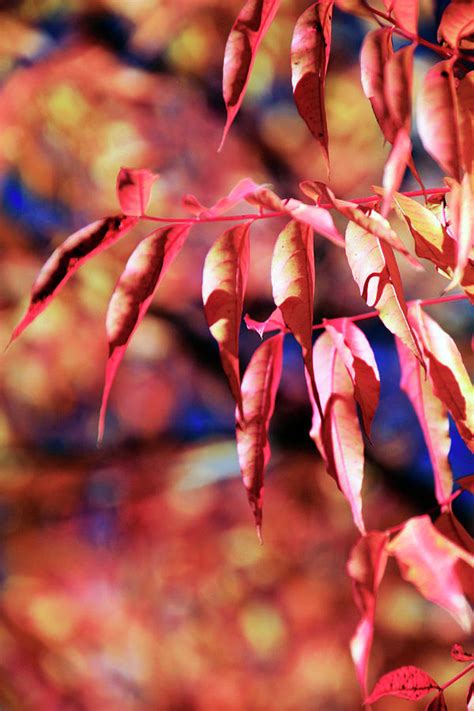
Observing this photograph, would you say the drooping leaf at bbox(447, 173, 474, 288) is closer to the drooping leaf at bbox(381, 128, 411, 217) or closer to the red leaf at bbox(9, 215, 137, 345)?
the drooping leaf at bbox(381, 128, 411, 217)

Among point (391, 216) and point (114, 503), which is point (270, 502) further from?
point (391, 216)

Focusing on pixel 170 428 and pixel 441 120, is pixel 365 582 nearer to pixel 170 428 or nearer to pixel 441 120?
pixel 441 120

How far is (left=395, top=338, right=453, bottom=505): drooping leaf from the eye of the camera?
0.42 m

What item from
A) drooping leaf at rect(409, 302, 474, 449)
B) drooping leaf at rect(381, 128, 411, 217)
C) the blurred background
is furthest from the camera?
the blurred background

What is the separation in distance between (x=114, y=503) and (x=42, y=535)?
0.36 feet

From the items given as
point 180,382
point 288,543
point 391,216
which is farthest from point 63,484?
point 391,216

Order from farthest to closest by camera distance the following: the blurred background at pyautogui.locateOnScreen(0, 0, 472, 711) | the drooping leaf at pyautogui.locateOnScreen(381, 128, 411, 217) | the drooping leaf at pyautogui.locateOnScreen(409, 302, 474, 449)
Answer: the blurred background at pyautogui.locateOnScreen(0, 0, 472, 711) → the drooping leaf at pyautogui.locateOnScreen(409, 302, 474, 449) → the drooping leaf at pyautogui.locateOnScreen(381, 128, 411, 217)

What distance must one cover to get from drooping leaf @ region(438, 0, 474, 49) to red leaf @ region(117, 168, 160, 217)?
5.8 inches

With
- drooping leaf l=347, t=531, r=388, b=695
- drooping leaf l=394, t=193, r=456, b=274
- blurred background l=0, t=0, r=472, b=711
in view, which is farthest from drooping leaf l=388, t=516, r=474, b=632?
blurred background l=0, t=0, r=472, b=711

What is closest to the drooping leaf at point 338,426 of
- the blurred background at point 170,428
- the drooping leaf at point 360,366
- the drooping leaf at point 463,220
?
the drooping leaf at point 360,366

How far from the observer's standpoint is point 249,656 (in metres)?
0.95

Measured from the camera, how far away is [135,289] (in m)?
0.34

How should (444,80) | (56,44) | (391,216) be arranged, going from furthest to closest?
(56,44)
(391,216)
(444,80)

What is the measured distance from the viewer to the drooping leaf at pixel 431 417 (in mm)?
420
